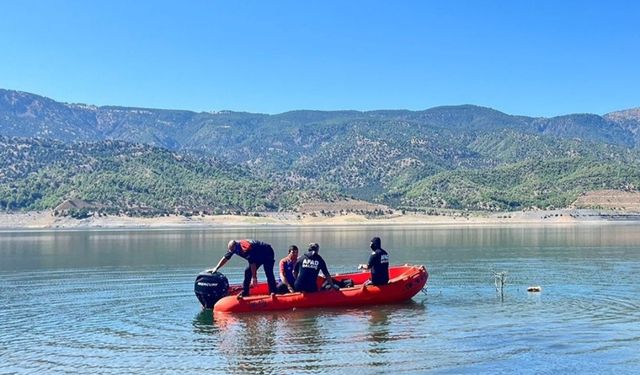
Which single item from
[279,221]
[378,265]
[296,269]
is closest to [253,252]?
[296,269]

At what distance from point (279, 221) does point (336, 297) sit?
545 feet

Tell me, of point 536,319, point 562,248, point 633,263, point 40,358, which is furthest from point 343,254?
point 40,358

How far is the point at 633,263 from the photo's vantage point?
1946 inches

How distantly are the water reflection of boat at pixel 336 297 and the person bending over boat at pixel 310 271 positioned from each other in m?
0.32

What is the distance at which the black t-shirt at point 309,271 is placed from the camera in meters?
29.8

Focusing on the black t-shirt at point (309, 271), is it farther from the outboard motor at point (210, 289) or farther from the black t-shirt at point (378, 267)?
the outboard motor at point (210, 289)

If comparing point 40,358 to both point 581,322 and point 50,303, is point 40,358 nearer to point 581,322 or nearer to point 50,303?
point 50,303

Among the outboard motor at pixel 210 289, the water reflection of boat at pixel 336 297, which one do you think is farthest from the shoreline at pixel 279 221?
the outboard motor at pixel 210 289

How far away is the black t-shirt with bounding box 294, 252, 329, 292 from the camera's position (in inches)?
1175

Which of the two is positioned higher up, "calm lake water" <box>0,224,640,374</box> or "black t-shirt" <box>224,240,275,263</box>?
"black t-shirt" <box>224,240,275,263</box>

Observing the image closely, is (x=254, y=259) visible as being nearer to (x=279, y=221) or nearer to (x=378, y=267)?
(x=378, y=267)

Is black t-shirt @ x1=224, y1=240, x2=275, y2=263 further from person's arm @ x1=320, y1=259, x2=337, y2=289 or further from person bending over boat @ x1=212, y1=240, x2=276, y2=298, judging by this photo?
person's arm @ x1=320, y1=259, x2=337, y2=289

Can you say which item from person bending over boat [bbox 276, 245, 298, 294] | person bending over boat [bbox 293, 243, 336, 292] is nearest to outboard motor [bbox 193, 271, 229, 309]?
person bending over boat [bbox 276, 245, 298, 294]

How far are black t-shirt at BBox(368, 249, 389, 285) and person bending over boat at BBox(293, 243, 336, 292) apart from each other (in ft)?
6.18
